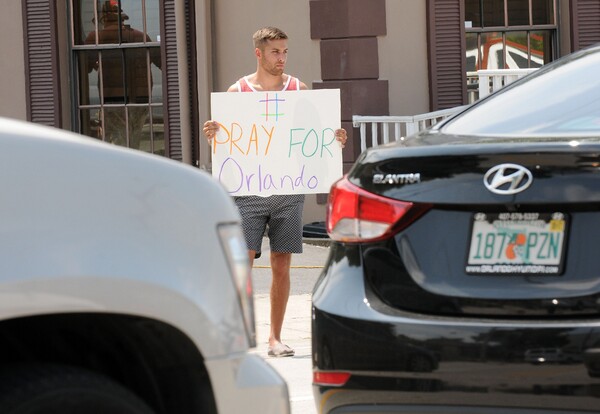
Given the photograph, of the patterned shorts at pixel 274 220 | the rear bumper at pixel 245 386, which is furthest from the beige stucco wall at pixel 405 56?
the rear bumper at pixel 245 386

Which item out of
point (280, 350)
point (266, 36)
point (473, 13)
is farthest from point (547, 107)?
point (473, 13)

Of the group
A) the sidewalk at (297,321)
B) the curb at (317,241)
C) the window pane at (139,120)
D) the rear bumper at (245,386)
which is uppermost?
the window pane at (139,120)

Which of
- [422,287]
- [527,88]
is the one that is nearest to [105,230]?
[422,287]

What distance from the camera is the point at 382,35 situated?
13.8 m

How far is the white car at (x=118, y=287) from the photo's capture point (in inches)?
108

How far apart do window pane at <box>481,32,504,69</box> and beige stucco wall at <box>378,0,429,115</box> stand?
34.2 inches

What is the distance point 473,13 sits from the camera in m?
14.4

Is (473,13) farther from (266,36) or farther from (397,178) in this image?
(397,178)

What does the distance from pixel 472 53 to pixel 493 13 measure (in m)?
0.47

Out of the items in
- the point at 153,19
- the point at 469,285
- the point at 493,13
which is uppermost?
the point at 153,19

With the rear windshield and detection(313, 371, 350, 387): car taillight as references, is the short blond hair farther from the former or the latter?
detection(313, 371, 350, 387): car taillight

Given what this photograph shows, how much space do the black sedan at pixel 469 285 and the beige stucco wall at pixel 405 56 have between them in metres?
9.84

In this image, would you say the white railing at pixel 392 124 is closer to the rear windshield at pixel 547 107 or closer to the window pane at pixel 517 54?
the window pane at pixel 517 54

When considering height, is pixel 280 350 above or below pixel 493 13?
below
